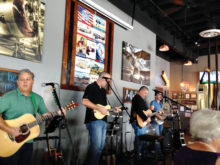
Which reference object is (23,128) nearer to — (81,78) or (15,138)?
(15,138)

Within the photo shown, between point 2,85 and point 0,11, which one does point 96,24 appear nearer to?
point 0,11

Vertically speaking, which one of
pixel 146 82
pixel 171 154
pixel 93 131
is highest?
pixel 146 82

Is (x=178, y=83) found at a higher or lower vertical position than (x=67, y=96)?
higher

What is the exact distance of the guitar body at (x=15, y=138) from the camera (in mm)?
2156

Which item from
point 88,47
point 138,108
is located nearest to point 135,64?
point 138,108

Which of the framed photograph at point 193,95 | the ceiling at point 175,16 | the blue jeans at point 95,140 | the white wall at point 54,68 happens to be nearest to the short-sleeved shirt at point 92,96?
the blue jeans at point 95,140

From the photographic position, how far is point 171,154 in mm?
5090

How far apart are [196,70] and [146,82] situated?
484 centimetres

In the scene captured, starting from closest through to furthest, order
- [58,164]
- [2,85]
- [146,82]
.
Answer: [2,85] < [58,164] < [146,82]

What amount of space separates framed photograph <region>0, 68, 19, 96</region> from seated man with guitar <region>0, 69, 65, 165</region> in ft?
1.92

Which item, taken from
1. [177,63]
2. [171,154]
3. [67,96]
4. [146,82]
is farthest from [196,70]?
[67,96]

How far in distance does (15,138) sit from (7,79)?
1.03m

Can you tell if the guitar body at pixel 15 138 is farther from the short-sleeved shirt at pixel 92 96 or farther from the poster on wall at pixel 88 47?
the poster on wall at pixel 88 47

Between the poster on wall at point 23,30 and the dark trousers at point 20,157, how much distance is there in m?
1.42
